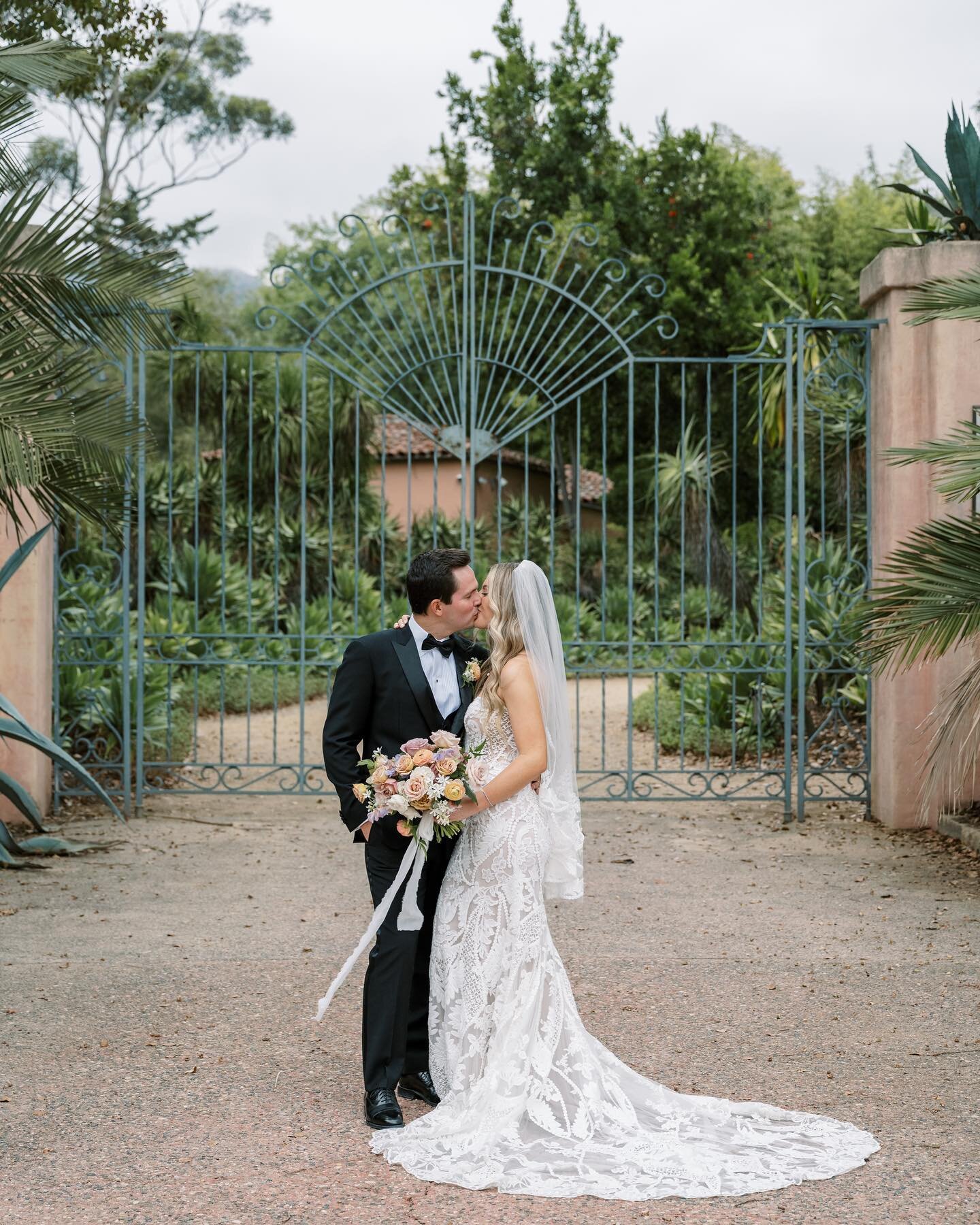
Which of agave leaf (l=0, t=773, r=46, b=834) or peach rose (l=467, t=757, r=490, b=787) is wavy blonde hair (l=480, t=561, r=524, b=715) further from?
agave leaf (l=0, t=773, r=46, b=834)

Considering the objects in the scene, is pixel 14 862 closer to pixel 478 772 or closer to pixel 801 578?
pixel 478 772

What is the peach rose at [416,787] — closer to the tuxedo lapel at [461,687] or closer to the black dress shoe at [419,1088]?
the tuxedo lapel at [461,687]

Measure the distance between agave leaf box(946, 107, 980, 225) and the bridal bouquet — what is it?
6064mm

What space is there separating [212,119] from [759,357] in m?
21.5

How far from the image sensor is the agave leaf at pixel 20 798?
7.45m

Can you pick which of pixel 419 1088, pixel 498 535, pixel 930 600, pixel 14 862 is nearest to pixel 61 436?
pixel 14 862

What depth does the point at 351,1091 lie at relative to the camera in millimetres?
3971

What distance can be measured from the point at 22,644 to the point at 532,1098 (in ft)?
18.2

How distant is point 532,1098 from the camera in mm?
3594

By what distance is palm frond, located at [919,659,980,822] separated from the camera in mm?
6168

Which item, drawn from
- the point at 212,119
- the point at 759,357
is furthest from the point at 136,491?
the point at 212,119

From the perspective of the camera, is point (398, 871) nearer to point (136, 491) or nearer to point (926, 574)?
point (926, 574)

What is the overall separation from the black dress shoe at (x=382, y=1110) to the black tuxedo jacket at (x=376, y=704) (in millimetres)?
687

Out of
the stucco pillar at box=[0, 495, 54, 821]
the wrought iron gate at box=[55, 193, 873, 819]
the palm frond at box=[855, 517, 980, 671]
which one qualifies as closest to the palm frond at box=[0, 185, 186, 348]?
the wrought iron gate at box=[55, 193, 873, 819]
